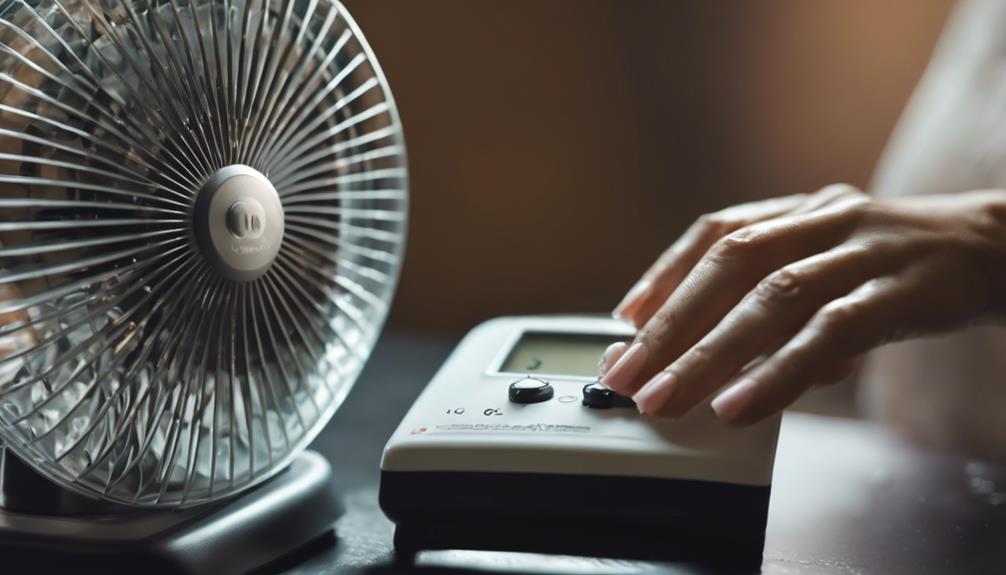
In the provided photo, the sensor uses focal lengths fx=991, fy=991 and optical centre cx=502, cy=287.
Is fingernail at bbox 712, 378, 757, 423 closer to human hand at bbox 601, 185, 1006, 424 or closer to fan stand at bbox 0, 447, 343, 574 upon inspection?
human hand at bbox 601, 185, 1006, 424

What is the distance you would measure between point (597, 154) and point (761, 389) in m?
1.41

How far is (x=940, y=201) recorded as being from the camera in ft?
2.62

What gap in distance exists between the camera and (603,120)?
192cm

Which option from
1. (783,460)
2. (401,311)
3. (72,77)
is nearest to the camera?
(72,77)

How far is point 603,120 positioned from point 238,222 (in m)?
1.48

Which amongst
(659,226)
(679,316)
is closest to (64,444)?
(679,316)

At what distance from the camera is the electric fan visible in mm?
461

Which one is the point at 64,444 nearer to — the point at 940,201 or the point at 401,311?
the point at 940,201

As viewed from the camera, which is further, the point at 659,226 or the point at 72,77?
the point at 659,226

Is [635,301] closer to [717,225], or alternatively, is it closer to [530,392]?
[717,225]

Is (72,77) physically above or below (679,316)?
above

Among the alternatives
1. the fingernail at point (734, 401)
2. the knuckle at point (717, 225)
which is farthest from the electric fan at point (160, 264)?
the knuckle at point (717, 225)

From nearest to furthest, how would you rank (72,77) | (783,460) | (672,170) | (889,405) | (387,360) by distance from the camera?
(72,77)
(783,460)
(387,360)
(889,405)
(672,170)

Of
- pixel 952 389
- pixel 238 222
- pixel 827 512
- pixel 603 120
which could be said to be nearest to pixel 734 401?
pixel 827 512
